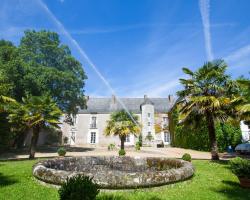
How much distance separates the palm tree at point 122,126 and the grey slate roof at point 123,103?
67.7 feet

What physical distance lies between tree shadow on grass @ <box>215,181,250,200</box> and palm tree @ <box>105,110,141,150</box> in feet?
49.4

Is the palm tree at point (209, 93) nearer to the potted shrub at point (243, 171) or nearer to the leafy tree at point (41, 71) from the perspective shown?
the potted shrub at point (243, 171)

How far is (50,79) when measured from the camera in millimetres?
24672

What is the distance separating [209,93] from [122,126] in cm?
1078

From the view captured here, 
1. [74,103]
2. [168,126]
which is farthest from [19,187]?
[168,126]

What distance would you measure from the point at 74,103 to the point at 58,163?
63.5 ft

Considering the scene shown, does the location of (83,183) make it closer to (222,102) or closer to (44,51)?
(222,102)

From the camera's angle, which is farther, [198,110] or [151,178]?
[198,110]

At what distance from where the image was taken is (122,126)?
2270 cm

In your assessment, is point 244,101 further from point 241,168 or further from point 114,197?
point 114,197

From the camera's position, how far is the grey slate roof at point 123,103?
44844 mm

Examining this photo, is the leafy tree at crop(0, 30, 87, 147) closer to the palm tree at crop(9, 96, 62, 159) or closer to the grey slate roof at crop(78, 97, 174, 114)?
the palm tree at crop(9, 96, 62, 159)

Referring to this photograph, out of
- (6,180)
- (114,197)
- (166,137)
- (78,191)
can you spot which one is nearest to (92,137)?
(166,137)

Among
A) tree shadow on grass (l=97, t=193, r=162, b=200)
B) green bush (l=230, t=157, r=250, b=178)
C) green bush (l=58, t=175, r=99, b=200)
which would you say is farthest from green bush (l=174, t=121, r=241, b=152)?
green bush (l=58, t=175, r=99, b=200)
